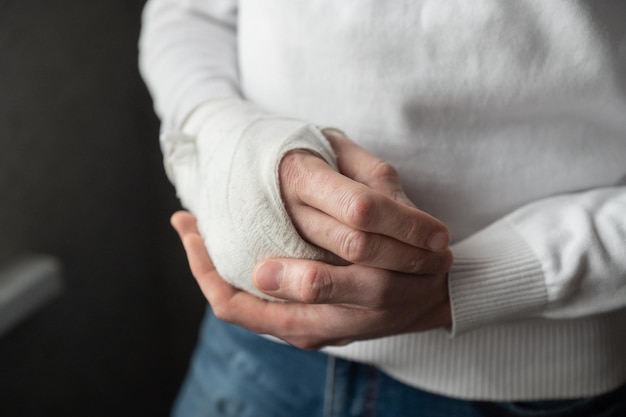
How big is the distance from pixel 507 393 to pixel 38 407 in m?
0.72

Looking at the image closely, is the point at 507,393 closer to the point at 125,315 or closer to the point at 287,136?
the point at 287,136

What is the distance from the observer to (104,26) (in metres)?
0.96

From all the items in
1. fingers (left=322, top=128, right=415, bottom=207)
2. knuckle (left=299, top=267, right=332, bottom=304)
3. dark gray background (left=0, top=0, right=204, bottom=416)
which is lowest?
dark gray background (left=0, top=0, right=204, bottom=416)

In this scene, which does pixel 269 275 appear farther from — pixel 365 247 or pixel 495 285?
pixel 495 285

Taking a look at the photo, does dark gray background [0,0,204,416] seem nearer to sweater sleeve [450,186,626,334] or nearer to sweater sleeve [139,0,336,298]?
sweater sleeve [139,0,336,298]

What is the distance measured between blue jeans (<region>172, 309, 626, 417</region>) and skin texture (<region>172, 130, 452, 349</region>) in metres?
0.12

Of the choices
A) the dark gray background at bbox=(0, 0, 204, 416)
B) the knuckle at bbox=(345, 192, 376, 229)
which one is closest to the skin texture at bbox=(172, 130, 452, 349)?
the knuckle at bbox=(345, 192, 376, 229)

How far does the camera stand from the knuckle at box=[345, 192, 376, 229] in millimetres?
392

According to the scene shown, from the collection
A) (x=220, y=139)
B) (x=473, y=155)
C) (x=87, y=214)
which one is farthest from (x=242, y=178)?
(x=87, y=214)

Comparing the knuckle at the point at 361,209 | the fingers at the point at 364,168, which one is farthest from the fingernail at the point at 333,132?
the knuckle at the point at 361,209

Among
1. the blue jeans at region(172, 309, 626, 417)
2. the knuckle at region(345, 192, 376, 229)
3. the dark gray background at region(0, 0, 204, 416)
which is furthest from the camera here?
the dark gray background at region(0, 0, 204, 416)

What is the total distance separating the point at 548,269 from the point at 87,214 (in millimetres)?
752

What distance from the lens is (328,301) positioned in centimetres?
43

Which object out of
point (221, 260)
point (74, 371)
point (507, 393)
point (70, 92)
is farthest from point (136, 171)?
point (507, 393)
